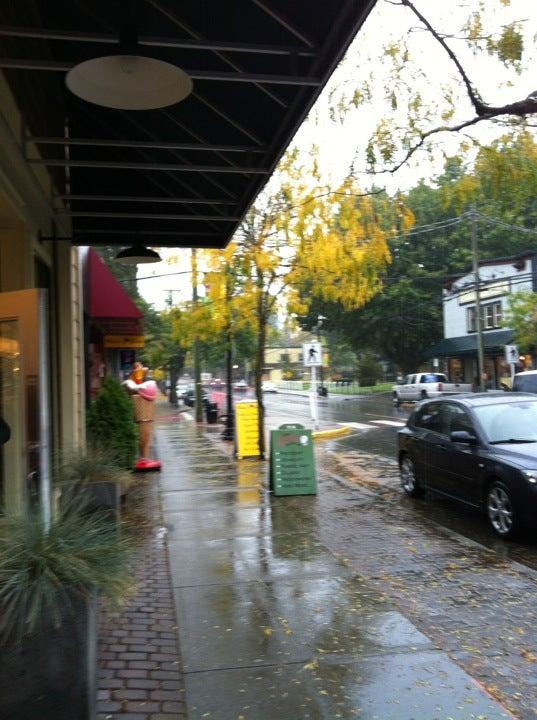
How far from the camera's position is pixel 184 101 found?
5426 mm

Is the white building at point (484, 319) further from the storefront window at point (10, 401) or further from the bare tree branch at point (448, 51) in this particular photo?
the storefront window at point (10, 401)

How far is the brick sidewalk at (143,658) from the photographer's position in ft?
11.8

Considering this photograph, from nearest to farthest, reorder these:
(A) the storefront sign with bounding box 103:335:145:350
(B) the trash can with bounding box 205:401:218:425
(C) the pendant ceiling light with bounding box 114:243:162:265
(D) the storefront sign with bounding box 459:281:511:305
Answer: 1. (C) the pendant ceiling light with bounding box 114:243:162:265
2. (A) the storefront sign with bounding box 103:335:145:350
3. (B) the trash can with bounding box 205:401:218:425
4. (D) the storefront sign with bounding box 459:281:511:305

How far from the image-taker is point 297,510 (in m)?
8.76

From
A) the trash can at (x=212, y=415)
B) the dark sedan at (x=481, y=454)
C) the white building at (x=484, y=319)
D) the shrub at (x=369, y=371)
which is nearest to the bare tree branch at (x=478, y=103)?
the dark sedan at (x=481, y=454)

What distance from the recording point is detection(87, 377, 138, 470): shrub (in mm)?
10070

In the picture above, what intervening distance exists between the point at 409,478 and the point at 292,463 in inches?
70.7

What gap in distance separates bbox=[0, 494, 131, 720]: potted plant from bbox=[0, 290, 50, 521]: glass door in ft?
1.60

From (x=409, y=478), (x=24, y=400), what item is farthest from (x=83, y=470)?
(x=409, y=478)

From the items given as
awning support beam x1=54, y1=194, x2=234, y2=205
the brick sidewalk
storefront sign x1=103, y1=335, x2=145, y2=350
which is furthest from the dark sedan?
storefront sign x1=103, y1=335, x2=145, y2=350

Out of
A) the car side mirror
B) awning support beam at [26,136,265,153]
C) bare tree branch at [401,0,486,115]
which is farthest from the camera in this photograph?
bare tree branch at [401,0,486,115]

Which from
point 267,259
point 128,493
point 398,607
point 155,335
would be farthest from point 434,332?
point 398,607

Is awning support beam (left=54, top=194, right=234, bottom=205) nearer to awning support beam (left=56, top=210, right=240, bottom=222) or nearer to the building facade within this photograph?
awning support beam (left=56, top=210, right=240, bottom=222)

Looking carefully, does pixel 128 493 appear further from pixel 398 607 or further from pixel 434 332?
pixel 434 332
